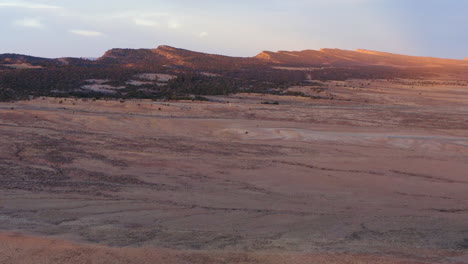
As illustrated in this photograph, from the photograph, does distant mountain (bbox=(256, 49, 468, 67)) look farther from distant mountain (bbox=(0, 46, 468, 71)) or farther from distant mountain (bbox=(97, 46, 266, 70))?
distant mountain (bbox=(97, 46, 266, 70))

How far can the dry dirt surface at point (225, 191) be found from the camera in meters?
6.29

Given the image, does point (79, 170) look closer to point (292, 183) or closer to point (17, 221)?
point (17, 221)

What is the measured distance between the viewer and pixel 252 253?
6.08 meters

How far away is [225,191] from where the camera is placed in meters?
10.4

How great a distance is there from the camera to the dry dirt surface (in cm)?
629

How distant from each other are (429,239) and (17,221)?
6.74 metres

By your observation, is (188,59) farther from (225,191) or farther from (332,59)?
(225,191)

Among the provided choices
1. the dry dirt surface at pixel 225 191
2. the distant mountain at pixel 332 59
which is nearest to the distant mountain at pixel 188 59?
the distant mountain at pixel 332 59

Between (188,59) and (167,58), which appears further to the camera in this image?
(167,58)

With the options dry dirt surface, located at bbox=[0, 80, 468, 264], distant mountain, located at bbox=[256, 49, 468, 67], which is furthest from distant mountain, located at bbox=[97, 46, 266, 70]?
dry dirt surface, located at bbox=[0, 80, 468, 264]

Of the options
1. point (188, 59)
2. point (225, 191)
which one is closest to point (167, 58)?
point (188, 59)

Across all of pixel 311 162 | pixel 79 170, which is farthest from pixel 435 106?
pixel 79 170

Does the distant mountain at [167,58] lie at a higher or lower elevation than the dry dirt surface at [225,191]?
higher

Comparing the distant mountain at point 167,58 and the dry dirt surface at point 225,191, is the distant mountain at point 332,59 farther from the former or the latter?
the dry dirt surface at point 225,191
